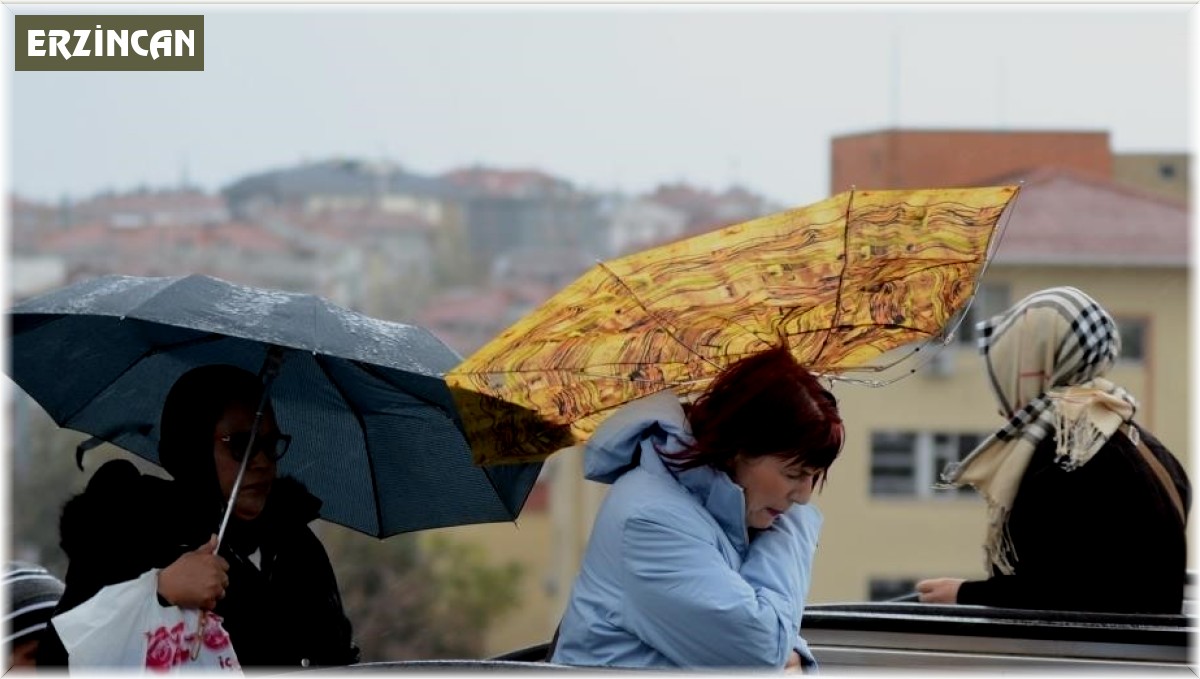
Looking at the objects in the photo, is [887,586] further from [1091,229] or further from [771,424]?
[771,424]

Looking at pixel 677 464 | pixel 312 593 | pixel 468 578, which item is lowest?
pixel 468 578

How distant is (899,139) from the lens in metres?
34.3

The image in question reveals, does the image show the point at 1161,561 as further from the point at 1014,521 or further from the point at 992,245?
the point at 992,245

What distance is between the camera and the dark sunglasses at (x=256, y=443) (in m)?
3.95

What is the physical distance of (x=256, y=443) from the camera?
13.0ft

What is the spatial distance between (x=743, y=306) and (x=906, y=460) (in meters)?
52.7

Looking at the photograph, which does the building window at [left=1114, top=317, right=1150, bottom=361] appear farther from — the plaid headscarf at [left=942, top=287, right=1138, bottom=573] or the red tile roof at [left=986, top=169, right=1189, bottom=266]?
the plaid headscarf at [left=942, top=287, right=1138, bottom=573]

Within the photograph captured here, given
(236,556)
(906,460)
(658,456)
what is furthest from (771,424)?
(906,460)

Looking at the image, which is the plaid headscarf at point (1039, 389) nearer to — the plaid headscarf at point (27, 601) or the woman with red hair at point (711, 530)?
the woman with red hair at point (711, 530)

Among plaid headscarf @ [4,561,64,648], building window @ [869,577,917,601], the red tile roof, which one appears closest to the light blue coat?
plaid headscarf @ [4,561,64,648]

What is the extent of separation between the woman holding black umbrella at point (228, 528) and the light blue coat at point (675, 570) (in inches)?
26.5

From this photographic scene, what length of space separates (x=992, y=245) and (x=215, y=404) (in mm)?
1593

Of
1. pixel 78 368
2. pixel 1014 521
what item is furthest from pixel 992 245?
pixel 78 368

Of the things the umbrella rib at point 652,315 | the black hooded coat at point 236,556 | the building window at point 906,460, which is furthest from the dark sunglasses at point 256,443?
the building window at point 906,460
